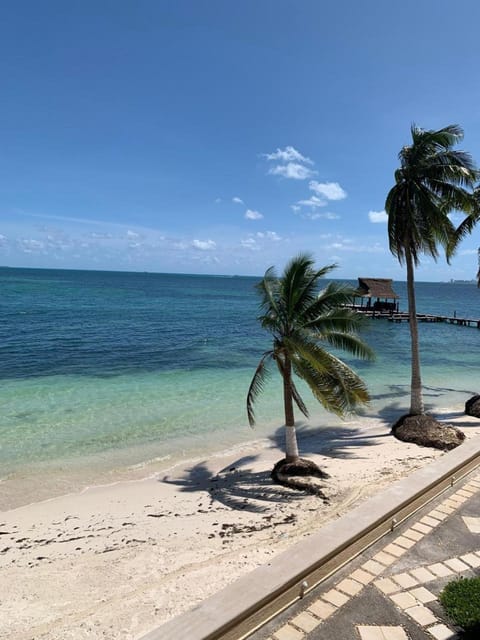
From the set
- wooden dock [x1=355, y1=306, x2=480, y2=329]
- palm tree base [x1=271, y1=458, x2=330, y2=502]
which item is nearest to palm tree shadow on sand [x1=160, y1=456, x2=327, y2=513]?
palm tree base [x1=271, y1=458, x2=330, y2=502]

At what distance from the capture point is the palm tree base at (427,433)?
39.3 feet

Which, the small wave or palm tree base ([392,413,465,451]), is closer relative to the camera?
the small wave

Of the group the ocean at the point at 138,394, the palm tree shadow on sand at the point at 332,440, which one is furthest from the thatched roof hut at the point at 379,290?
the palm tree shadow on sand at the point at 332,440

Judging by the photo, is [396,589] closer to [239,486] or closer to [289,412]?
[289,412]

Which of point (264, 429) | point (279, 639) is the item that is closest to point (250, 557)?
point (279, 639)

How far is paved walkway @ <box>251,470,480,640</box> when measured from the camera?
356cm

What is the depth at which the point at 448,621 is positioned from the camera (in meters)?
3.66

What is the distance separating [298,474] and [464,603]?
624cm

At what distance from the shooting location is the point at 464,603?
150 inches

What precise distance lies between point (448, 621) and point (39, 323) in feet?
140

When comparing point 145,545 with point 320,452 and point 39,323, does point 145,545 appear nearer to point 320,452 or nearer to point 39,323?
point 320,452

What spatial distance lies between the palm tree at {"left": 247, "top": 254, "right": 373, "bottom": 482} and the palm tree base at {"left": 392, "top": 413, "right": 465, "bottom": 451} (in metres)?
4.06

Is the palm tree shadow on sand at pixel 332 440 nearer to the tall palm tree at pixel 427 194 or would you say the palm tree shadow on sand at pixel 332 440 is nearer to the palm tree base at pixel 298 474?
the palm tree base at pixel 298 474

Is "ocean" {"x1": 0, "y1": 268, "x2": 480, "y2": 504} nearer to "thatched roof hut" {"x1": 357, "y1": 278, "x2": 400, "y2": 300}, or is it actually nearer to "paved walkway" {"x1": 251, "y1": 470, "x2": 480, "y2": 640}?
"paved walkway" {"x1": 251, "y1": 470, "x2": 480, "y2": 640}
